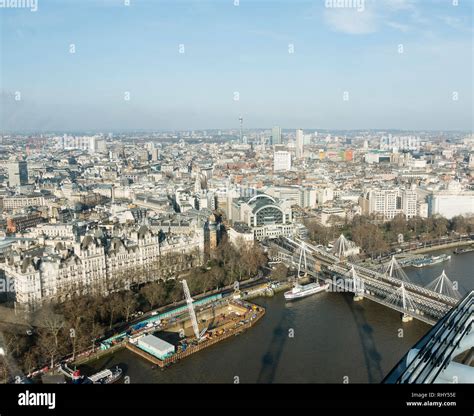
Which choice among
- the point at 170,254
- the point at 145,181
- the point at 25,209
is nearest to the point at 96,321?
the point at 170,254

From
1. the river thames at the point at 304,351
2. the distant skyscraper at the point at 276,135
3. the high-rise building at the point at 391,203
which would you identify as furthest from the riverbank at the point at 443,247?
the distant skyscraper at the point at 276,135

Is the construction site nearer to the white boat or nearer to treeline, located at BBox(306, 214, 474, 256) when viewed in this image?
the white boat

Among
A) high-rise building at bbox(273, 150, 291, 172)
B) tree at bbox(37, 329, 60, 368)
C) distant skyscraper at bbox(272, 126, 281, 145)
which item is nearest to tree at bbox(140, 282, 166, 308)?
tree at bbox(37, 329, 60, 368)

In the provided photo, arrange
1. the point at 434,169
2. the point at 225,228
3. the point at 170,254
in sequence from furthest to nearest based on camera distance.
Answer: the point at 434,169 → the point at 225,228 → the point at 170,254

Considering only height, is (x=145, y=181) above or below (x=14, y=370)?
above

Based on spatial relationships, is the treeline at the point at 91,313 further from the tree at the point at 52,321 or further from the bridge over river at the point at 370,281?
the bridge over river at the point at 370,281
